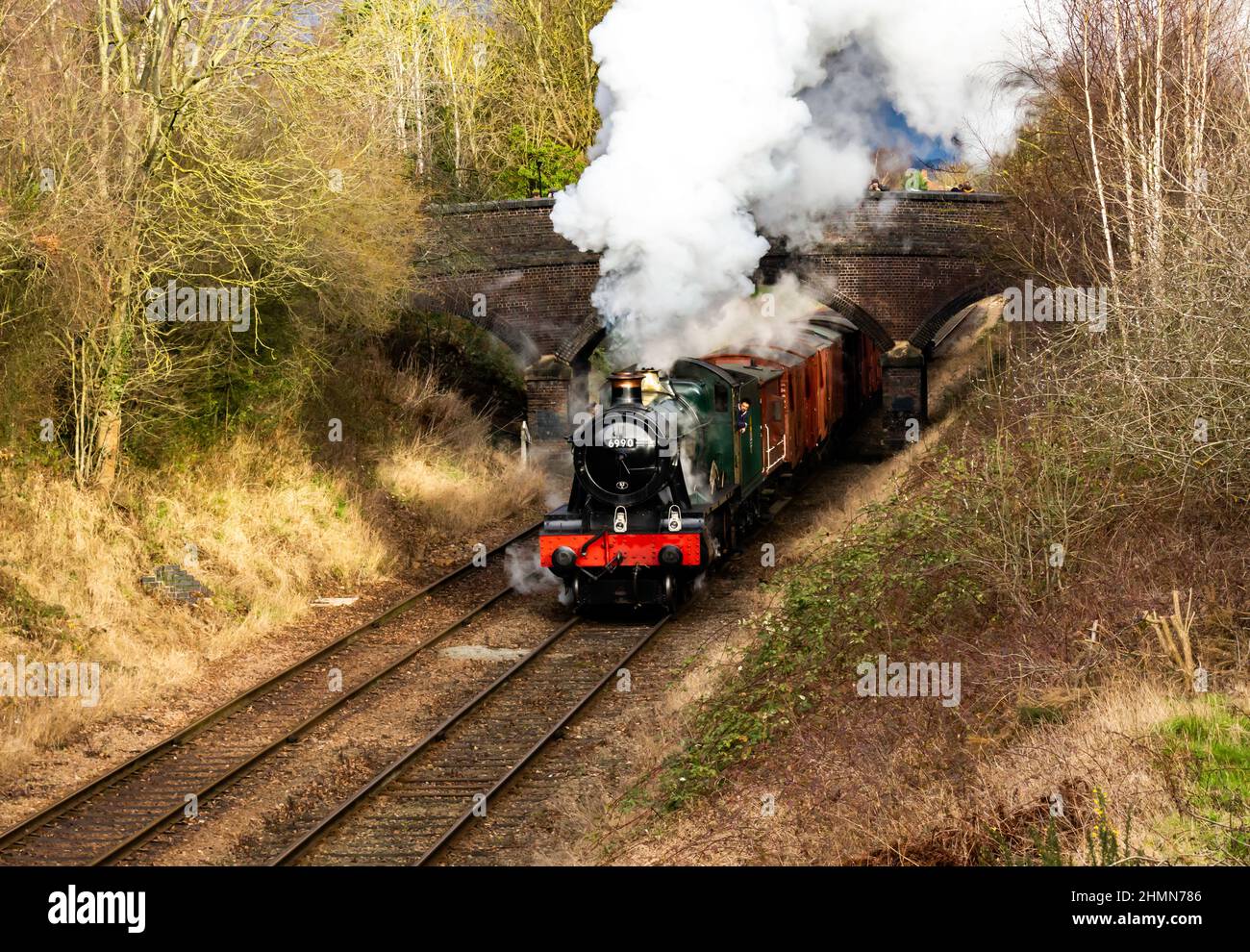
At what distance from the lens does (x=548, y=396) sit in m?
27.1

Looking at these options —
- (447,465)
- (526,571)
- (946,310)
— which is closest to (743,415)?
(526,571)

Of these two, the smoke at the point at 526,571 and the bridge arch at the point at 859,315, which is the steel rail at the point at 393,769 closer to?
the smoke at the point at 526,571

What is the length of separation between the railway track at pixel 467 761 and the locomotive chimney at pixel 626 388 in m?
2.67

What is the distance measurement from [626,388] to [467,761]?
213 inches

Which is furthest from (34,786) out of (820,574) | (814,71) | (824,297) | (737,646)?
(824,297)

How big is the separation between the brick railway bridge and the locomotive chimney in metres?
10.8

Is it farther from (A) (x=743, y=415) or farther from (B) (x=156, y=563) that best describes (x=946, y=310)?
(B) (x=156, y=563)

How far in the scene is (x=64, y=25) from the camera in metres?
16.0

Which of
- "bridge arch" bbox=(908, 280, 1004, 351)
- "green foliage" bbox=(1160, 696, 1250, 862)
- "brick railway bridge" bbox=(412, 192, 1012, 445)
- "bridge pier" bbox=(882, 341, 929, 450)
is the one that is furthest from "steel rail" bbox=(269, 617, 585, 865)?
"bridge arch" bbox=(908, 280, 1004, 351)

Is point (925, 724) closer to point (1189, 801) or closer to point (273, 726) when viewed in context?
point (1189, 801)

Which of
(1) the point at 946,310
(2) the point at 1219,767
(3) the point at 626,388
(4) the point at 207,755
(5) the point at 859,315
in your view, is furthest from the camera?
(5) the point at 859,315

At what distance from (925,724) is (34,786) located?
274 inches

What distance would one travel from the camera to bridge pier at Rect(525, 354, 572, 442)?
27.0 metres

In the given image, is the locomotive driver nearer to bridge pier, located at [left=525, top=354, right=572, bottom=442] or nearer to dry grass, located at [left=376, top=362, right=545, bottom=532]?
dry grass, located at [left=376, top=362, right=545, bottom=532]
